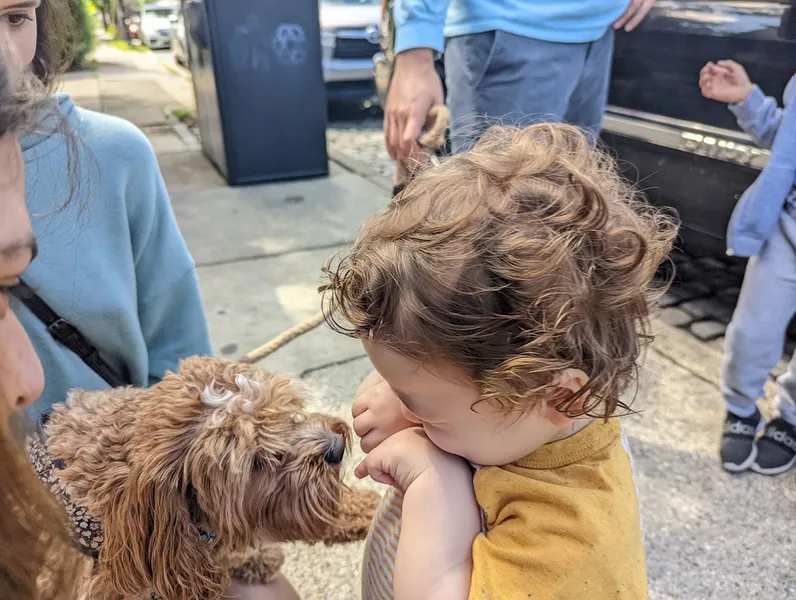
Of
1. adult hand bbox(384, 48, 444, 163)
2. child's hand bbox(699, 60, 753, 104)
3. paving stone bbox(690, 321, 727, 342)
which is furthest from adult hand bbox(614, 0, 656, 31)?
paving stone bbox(690, 321, 727, 342)

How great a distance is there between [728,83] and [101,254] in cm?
261

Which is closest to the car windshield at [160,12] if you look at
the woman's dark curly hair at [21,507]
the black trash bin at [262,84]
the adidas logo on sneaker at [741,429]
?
the black trash bin at [262,84]

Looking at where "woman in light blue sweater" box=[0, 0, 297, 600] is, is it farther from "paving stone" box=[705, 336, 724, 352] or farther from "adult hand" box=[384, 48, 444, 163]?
"paving stone" box=[705, 336, 724, 352]

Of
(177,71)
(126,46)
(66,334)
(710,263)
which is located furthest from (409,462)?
(126,46)

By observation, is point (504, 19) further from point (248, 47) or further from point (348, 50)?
point (348, 50)

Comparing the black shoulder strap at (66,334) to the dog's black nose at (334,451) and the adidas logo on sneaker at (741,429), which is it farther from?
the adidas logo on sneaker at (741,429)

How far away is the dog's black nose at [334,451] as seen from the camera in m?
1.79

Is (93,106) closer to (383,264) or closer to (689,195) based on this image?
(689,195)

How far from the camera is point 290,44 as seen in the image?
20.9 ft

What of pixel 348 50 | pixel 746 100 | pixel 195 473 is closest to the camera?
pixel 195 473

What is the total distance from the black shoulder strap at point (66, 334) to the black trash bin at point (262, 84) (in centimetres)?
490

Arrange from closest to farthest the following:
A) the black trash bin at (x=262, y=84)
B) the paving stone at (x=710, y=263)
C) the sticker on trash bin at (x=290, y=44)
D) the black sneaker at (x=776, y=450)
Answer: the black sneaker at (x=776, y=450) → the paving stone at (x=710, y=263) → the black trash bin at (x=262, y=84) → the sticker on trash bin at (x=290, y=44)

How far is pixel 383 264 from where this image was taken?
1168 mm

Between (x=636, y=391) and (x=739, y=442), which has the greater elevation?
(x=636, y=391)
